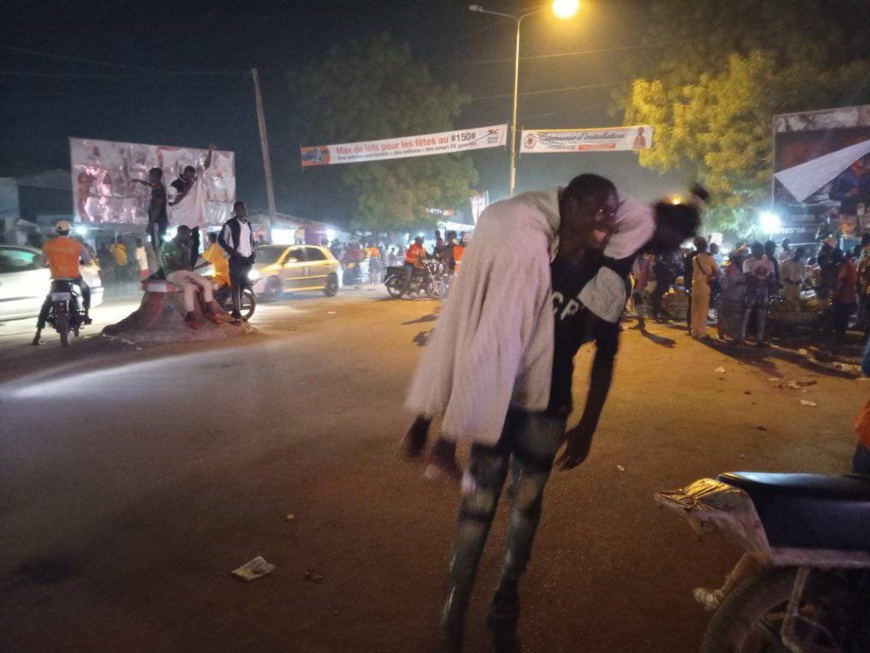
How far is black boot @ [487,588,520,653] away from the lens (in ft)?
8.45

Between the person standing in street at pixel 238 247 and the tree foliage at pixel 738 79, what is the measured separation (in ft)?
52.6

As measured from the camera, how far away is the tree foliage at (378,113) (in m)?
36.8

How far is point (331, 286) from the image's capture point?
21531 mm

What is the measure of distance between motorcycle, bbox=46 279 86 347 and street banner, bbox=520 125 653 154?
17.0m

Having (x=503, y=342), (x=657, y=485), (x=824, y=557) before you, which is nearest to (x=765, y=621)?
(x=824, y=557)

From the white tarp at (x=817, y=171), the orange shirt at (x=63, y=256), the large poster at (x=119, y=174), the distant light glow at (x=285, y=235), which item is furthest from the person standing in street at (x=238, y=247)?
the distant light glow at (x=285, y=235)

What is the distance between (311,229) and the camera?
34.9 metres

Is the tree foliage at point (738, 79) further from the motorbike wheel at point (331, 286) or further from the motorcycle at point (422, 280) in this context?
the motorbike wheel at point (331, 286)

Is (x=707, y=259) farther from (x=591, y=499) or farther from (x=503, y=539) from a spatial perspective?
(x=503, y=539)

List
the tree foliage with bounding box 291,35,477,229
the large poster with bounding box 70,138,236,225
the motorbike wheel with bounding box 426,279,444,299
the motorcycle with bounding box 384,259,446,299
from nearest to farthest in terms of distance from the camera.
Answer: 1. the motorcycle with bounding box 384,259,446,299
2. the motorbike wheel with bounding box 426,279,444,299
3. the large poster with bounding box 70,138,236,225
4. the tree foliage with bounding box 291,35,477,229

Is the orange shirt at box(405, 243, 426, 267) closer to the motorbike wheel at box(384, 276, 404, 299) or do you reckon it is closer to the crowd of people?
the motorbike wheel at box(384, 276, 404, 299)

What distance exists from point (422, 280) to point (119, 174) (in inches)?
498

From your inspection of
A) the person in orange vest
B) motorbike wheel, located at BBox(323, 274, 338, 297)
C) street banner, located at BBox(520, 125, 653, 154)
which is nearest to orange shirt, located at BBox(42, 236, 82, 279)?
the person in orange vest

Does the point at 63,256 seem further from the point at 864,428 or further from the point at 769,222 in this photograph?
the point at 769,222
